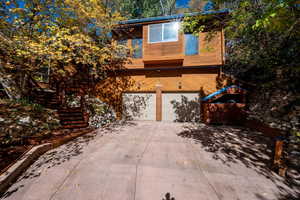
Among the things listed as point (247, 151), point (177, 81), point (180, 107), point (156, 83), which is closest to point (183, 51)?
point (177, 81)

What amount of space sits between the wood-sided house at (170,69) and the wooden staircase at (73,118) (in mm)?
3033

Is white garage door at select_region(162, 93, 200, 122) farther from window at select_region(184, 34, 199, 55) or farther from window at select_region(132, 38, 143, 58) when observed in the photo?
window at select_region(132, 38, 143, 58)

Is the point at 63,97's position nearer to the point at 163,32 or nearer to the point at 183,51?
the point at 163,32

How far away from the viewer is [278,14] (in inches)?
98.3

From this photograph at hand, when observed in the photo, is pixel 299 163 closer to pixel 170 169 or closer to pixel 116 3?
pixel 170 169

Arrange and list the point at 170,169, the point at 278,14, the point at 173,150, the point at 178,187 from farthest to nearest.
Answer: the point at 173,150 → the point at 170,169 → the point at 278,14 → the point at 178,187

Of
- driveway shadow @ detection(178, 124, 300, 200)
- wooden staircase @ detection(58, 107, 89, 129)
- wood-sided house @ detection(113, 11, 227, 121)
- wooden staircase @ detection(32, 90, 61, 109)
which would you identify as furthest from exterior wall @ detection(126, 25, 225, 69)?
wooden staircase @ detection(32, 90, 61, 109)

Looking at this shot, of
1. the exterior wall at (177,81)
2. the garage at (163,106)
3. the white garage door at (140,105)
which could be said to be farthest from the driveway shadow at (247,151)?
the white garage door at (140,105)

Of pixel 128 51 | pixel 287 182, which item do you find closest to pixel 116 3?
pixel 128 51

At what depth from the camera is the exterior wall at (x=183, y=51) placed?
730 centimetres

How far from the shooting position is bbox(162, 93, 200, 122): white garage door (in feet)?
24.7

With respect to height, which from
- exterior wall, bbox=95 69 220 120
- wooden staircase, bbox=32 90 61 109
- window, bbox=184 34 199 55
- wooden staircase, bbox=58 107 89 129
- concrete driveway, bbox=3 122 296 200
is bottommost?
concrete driveway, bbox=3 122 296 200

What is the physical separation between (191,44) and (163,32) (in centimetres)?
223

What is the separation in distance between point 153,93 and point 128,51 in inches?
151
